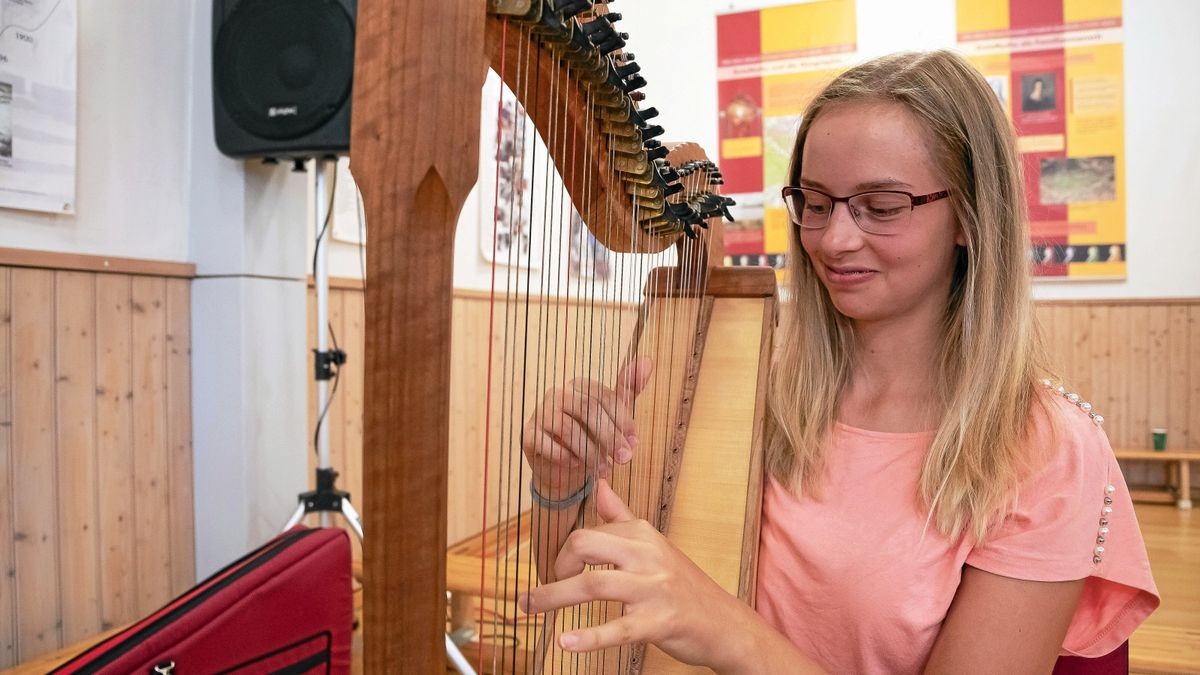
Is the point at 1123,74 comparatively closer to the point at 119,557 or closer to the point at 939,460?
the point at 939,460

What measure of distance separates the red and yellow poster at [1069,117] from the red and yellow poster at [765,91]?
0.80 meters

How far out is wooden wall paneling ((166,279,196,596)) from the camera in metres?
2.33

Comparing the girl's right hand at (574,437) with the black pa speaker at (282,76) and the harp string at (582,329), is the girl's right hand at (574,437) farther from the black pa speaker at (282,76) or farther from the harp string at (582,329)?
the black pa speaker at (282,76)

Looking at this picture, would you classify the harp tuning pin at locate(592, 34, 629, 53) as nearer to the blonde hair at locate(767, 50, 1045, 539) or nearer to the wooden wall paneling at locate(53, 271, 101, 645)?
the blonde hair at locate(767, 50, 1045, 539)

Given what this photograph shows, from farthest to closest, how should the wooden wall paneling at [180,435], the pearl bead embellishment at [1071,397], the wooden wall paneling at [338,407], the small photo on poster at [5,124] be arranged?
the wooden wall paneling at [338,407] < the wooden wall paneling at [180,435] < the small photo on poster at [5,124] < the pearl bead embellishment at [1071,397]

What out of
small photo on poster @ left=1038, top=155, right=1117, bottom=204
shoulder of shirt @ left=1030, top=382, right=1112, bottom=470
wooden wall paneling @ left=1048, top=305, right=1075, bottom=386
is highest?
small photo on poster @ left=1038, top=155, right=1117, bottom=204

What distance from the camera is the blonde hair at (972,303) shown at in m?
0.99

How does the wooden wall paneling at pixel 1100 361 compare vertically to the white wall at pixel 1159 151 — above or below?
below

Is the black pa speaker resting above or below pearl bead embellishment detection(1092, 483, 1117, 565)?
above

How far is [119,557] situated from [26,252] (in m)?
0.77

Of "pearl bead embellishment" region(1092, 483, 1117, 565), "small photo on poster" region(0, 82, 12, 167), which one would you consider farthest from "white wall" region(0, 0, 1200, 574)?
"pearl bead embellishment" region(1092, 483, 1117, 565)

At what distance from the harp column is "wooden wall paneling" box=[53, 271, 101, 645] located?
6.47ft

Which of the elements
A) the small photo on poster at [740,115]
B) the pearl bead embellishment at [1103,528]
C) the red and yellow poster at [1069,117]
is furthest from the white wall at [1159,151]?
the pearl bead embellishment at [1103,528]

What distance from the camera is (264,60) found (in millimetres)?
2135
